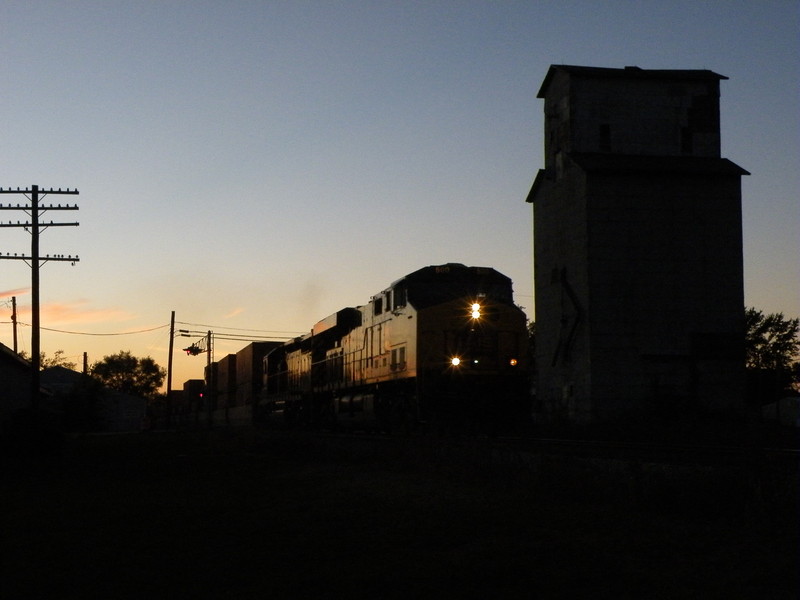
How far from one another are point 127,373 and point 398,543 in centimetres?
19304

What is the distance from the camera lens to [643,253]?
34.0 meters

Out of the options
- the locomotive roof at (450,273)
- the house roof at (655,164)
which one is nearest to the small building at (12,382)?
the locomotive roof at (450,273)

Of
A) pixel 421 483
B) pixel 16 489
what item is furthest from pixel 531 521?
pixel 16 489

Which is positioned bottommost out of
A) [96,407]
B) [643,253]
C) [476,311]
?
[96,407]

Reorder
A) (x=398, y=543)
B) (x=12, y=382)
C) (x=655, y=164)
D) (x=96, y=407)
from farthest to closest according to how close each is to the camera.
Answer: (x=96, y=407)
(x=12, y=382)
(x=655, y=164)
(x=398, y=543)

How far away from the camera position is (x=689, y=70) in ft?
120

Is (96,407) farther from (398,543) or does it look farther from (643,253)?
(398,543)

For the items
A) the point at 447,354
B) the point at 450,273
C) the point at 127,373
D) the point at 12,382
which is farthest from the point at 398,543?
the point at 127,373

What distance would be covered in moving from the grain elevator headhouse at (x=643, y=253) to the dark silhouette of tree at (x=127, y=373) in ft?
544

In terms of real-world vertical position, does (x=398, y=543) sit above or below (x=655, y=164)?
below

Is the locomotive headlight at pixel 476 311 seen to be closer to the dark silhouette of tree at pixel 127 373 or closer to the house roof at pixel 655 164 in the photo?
the house roof at pixel 655 164

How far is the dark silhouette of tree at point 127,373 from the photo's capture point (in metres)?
190

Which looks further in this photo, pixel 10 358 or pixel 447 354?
pixel 10 358

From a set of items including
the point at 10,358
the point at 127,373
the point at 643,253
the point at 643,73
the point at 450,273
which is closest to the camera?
the point at 450,273
